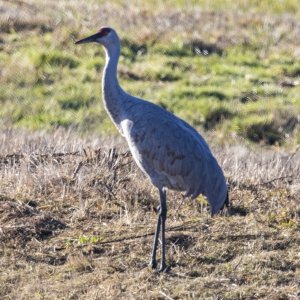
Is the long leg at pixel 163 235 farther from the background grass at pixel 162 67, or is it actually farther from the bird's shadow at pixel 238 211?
the background grass at pixel 162 67

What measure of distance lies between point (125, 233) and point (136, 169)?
119 centimetres

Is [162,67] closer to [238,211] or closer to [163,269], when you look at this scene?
[238,211]

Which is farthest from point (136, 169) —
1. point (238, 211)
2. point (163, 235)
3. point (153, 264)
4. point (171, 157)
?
point (153, 264)

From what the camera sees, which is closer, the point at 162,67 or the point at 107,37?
the point at 107,37

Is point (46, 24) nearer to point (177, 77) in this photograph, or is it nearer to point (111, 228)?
point (177, 77)

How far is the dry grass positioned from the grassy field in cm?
1

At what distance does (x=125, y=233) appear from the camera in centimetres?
629

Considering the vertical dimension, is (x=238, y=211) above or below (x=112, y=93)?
below

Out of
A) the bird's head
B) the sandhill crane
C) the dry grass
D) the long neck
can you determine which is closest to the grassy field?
the dry grass

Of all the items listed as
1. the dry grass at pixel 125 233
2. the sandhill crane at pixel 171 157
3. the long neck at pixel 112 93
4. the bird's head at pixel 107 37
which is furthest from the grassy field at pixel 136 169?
the bird's head at pixel 107 37

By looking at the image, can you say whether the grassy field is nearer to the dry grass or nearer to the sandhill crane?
the dry grass

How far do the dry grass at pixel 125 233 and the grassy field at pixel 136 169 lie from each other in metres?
0.01

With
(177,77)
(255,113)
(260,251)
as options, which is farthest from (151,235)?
(177,77)

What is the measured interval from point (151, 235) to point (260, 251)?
2.45ft
